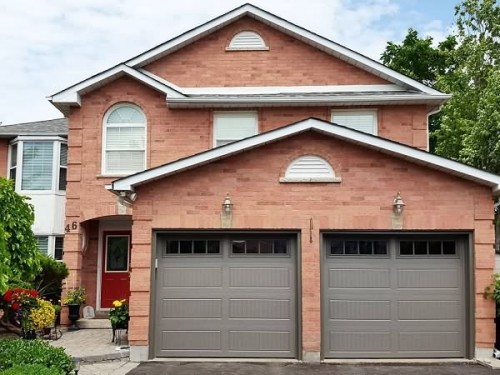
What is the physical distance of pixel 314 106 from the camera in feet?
51.2

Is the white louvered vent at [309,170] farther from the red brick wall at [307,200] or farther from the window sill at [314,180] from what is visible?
the red brick wall at [307,200]

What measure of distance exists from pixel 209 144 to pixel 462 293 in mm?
7423

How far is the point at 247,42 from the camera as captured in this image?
654 inches

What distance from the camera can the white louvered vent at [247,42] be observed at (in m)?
16.5

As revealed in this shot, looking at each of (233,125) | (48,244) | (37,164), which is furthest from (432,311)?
(37,164)

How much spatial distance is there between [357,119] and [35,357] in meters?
10.2

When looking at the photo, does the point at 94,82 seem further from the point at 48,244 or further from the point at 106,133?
the point at 48,244

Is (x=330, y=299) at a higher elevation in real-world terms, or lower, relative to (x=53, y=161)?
lower

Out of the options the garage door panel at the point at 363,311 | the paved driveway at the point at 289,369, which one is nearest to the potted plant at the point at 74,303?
the paved driveway at the point at 289,369

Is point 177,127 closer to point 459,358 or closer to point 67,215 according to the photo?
point 67,215

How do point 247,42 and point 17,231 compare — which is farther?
point 247,42

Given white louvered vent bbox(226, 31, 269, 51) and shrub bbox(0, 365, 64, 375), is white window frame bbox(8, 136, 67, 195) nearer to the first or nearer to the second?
white louvered vent bbox(226, 31, 269, 51)

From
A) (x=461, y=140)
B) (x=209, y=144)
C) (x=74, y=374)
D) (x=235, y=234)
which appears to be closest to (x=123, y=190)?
(x=235, y=234)

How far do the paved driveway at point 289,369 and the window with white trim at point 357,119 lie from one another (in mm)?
6862
